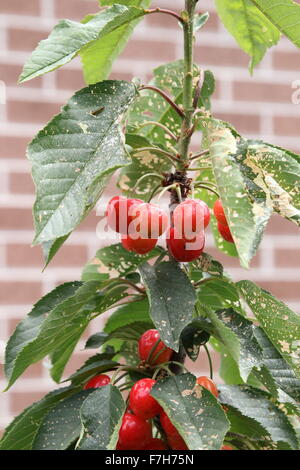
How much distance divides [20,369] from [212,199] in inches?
11.7

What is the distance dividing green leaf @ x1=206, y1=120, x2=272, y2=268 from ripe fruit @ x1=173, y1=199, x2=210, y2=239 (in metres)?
0.07

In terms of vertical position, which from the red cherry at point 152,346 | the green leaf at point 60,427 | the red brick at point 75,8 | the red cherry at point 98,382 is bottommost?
the green leaf at point 60,427

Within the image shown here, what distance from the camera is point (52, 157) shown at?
53cm

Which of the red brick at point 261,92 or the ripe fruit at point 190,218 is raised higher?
the red brick at point 261,92

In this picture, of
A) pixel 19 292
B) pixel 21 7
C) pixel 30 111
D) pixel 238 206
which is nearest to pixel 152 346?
pixel 238 206

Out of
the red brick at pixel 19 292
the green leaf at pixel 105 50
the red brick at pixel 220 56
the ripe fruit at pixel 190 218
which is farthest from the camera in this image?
the red brick at pixel 220 56

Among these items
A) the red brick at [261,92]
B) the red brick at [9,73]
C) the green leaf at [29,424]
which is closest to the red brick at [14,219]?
the red brick at [9,73]

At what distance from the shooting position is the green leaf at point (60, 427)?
2.05 feet

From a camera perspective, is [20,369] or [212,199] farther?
[212,199]

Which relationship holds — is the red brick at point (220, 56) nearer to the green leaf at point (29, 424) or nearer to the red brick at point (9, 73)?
the red brick at point (9, 73)

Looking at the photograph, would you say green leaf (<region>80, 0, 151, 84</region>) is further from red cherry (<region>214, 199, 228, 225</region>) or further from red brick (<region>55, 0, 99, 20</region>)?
red brick (<region>55, 0, 99, 20</region>)

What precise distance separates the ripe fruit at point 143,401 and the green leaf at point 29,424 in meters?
0.10
